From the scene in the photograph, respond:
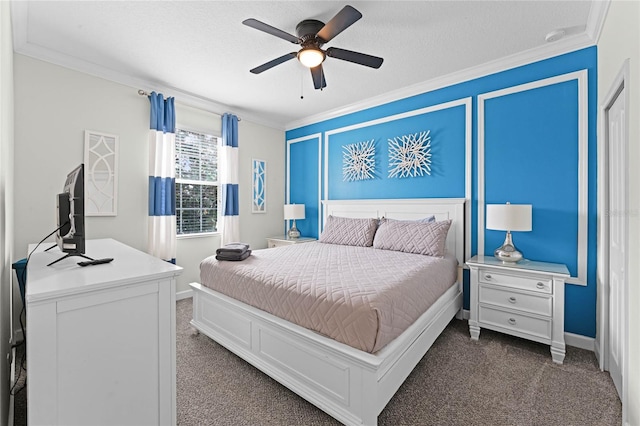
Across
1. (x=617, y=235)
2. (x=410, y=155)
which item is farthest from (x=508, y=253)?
(x=410, y=155)

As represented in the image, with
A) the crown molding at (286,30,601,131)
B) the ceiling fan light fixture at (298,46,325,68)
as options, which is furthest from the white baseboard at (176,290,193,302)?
the crown molding at (286,30,601,131)

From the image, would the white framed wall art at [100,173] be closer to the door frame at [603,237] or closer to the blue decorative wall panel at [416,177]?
the blue decorative wall panel at [416,177]

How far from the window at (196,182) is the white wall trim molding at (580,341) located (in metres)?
4.26

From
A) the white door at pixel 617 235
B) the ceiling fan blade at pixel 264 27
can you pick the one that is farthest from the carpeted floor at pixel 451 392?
the ceiling fan blade at pixel 264 27

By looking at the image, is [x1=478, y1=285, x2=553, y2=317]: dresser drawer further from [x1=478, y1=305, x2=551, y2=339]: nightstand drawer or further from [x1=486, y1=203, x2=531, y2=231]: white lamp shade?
[x1=486, y1=203, x2=531, y2=231]: white lamp shade

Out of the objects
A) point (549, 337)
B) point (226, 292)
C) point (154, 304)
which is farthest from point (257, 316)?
point (549, 337)

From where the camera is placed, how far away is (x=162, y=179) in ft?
11.4

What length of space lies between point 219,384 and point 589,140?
359 centimetres

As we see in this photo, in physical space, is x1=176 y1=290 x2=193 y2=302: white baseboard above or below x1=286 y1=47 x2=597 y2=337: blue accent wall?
below

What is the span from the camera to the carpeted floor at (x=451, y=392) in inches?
65.4

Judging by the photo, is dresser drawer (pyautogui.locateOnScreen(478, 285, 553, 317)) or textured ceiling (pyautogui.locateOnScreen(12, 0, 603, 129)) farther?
dresser drawer (pyautogui.locateOnScreen(478, 285, 553, 317))

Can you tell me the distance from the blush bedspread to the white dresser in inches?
31.8

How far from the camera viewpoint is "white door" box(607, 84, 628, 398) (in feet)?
5.85

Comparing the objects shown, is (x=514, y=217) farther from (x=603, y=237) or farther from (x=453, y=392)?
(x=453, y=392)
